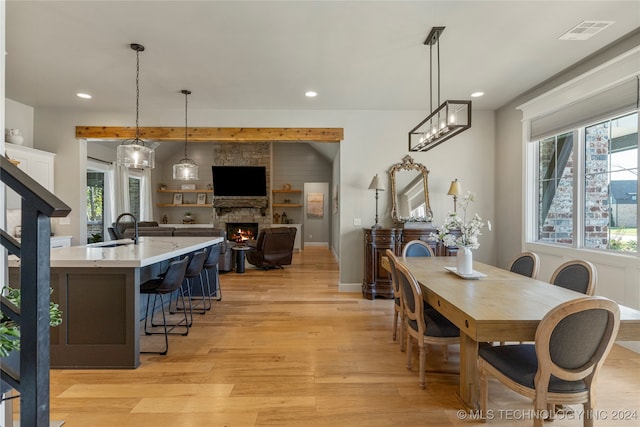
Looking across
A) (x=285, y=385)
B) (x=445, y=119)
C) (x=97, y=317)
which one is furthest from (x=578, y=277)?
(x=97, y=317)

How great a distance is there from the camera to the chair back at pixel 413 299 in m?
2.22

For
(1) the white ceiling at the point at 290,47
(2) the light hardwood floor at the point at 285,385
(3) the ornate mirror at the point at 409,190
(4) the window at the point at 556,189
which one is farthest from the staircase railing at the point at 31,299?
(4) the window at the point at 556,189

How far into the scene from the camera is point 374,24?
268 cm

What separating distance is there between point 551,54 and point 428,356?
3.20m

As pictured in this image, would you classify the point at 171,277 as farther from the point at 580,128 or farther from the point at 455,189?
the point at 580,128

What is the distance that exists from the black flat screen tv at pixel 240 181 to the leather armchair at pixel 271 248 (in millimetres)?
3154

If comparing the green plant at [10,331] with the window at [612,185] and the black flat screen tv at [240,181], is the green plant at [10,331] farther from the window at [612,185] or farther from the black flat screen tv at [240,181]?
the black flat screen tv at [240,181]

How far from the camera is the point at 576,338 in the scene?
1.47 m

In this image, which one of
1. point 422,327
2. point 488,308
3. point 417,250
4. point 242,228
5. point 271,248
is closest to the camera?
point 488,308

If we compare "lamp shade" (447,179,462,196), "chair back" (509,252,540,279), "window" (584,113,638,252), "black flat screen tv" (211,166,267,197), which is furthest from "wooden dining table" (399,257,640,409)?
"black flat screen tv" (211,166,267,197)

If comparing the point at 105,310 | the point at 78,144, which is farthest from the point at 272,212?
the point at 105,310

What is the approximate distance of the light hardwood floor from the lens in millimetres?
1964

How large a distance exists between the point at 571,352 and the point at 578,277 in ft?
3.67

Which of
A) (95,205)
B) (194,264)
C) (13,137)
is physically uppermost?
(13,137)
